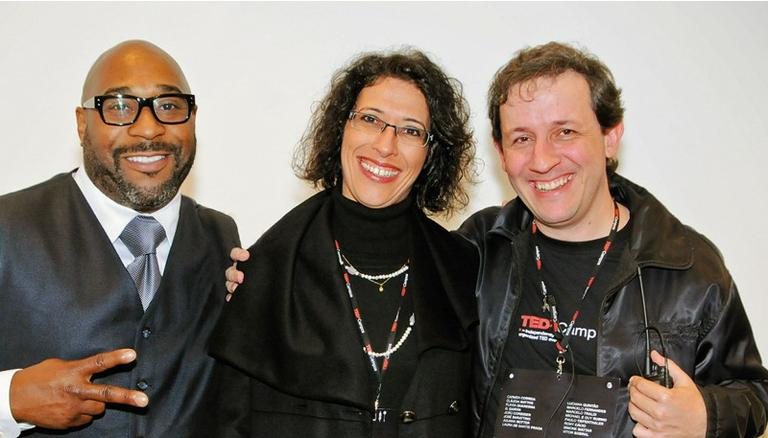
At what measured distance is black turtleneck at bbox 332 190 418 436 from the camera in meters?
2.51

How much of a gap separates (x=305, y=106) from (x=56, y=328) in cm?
173

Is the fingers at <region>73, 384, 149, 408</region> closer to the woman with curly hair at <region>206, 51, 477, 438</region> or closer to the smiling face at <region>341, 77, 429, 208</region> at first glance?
the woman with curly hair at <region>206, 51, 477, 438</region>

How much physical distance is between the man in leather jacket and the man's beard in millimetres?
1058

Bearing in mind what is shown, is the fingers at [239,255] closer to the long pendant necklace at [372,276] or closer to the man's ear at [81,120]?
the long pendant necklace at [372,276]

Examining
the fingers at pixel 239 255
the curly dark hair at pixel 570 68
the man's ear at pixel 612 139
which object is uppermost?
the curly dark hair at pixel 570 68

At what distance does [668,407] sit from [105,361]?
152 centimetres

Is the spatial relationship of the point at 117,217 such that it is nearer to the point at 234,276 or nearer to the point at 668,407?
the point at 234,276

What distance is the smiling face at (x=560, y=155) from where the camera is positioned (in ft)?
8.34

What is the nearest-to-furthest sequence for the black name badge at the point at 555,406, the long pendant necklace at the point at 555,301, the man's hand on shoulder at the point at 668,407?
the man's hand on shoulder at the point at 668,407 → the black name badge at the point at 555,406 → the long pendant necklace at the point at 555,301

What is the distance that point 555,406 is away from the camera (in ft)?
7.79

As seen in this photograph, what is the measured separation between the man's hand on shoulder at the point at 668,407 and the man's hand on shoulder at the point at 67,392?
1.35 meters

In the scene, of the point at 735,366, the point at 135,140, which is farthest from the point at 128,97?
the point at 735,366

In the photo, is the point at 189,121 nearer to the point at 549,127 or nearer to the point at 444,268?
the point at 444,268

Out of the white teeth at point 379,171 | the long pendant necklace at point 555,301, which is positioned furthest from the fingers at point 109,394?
the long pendant necklace at point 555,301
